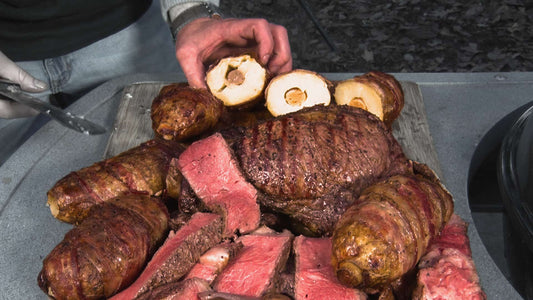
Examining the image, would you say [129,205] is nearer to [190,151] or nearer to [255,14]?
[190,151]

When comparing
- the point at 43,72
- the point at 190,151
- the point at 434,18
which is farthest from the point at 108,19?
the point at 434,18

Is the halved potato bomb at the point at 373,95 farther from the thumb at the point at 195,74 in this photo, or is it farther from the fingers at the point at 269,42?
the thumb at the point at 195,74

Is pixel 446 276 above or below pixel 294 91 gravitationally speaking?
below

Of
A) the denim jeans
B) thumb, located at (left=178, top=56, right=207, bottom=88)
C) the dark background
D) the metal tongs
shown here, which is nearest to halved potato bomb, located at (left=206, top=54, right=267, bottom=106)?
thumb, located at (left=178, top=56, right=207, bottom=88)

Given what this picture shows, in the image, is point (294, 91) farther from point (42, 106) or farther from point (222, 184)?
point (42, 106)

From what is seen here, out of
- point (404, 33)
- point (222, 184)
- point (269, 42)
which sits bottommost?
point (404, 33)

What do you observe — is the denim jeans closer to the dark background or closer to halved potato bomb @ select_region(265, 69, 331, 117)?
halved potato bomb @ select_region(265, 69, 331, 117)

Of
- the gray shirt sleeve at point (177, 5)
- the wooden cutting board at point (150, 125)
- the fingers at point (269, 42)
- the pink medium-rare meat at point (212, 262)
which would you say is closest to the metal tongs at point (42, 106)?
the wooden cutting board at point (150, 125)

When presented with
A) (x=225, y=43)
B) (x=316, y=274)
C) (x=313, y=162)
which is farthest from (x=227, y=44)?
(x=316, y=274)
